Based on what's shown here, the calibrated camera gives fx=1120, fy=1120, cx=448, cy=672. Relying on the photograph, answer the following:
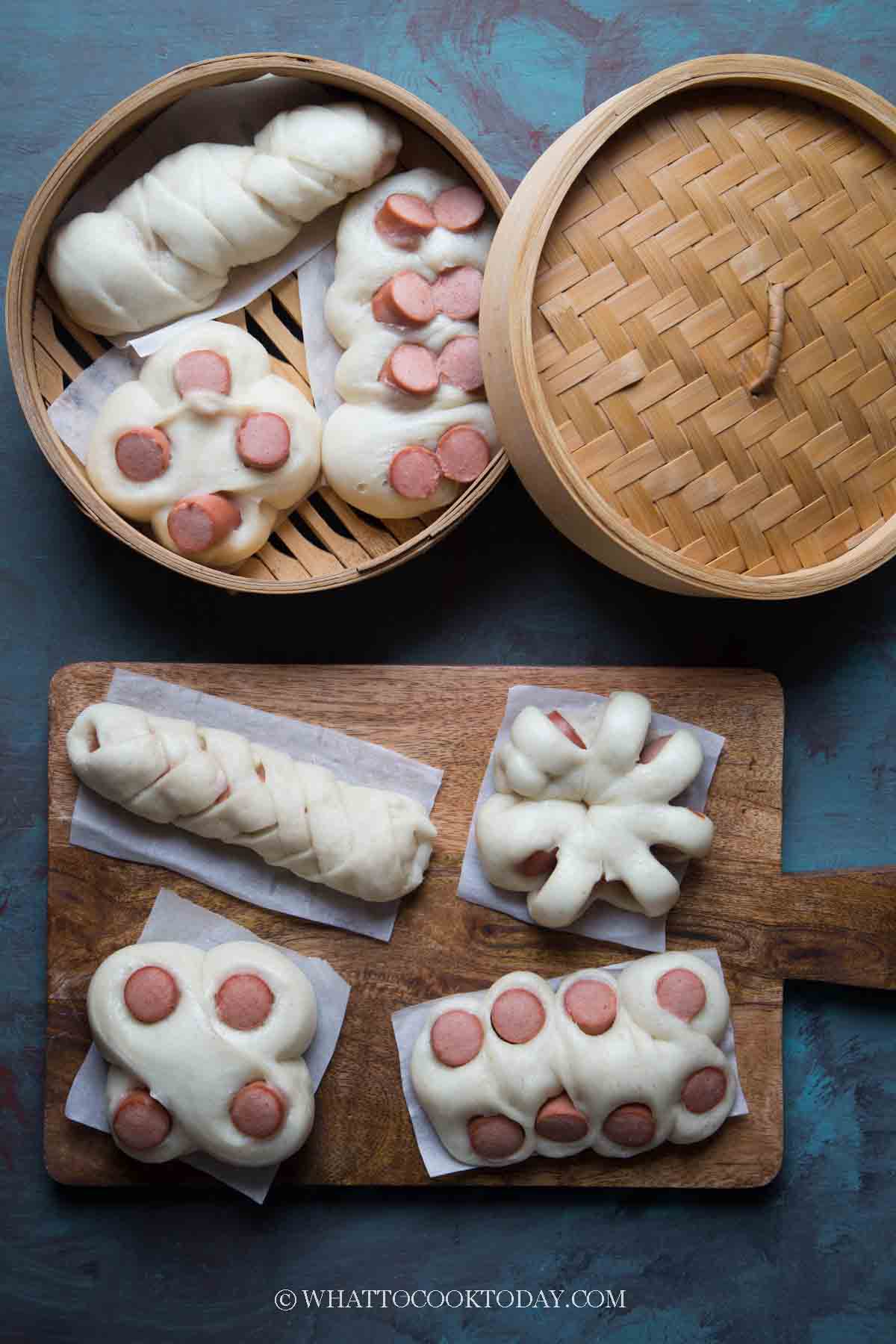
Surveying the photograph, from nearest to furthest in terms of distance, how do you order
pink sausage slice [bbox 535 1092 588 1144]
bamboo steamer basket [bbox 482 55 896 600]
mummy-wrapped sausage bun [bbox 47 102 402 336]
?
bamboo steamer basket [bbox 482 55 896 600]
mummy-wrapped sausage bun [bbox 47 102 402 336]
pink sausage slice [bbox 535 1092 588 1144]

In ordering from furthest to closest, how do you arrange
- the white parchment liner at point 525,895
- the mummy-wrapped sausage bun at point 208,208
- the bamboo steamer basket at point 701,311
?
the white parchment liner at point 525,895 → the mummy-wrapped sausage bun at point 208,208 → the bamboo steamer basket at point 701,311

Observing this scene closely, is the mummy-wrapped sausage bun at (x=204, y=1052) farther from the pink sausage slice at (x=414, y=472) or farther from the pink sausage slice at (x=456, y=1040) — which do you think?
the pink sausage slice at (x=414, y=472)

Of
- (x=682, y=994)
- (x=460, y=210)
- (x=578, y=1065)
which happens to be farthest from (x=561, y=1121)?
(x=460, y=210)

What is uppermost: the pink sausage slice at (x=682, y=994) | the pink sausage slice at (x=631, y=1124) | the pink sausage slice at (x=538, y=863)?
the pink sausage slice at (x=538, y=863)

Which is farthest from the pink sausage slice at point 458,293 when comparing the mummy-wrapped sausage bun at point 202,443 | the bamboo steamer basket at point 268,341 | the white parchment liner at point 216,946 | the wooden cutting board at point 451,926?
the white parchment liner at point 216,946

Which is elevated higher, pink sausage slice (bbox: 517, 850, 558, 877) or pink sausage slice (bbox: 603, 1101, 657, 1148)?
pink sausage slice (bbox: 517, 850, 558, 877)

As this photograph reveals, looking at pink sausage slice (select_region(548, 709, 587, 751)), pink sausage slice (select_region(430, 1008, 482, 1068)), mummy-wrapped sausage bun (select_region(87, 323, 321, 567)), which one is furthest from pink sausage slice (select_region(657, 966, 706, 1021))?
mummy-wrapped sausage bun (select_region(87, 323, 321, 567))

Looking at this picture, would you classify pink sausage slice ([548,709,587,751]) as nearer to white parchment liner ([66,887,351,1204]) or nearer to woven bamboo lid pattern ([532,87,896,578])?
woven bamboo lid pattern ([532,87,896,578])
